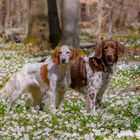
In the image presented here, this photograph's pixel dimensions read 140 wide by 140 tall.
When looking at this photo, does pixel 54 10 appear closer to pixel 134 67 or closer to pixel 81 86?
pixel 134 67

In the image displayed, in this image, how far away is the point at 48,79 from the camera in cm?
1084

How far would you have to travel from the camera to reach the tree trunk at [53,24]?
29.0 meters

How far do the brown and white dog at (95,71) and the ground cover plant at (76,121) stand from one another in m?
0.38

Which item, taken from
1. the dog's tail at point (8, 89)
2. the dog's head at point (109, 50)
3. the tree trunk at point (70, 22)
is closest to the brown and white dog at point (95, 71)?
the dog's head at point (109, 50)

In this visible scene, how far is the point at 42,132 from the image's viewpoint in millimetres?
8578

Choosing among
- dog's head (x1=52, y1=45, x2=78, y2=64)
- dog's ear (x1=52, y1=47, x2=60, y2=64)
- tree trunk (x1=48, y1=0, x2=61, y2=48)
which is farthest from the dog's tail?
tree trunk (x1=48, y1=0, x2=61, y2=48)

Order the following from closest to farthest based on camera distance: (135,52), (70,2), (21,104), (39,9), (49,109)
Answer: (49,109)
(21,104)
(70,2)
(135,52)
(39,9)

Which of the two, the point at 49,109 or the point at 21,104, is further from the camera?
the point at 21,104

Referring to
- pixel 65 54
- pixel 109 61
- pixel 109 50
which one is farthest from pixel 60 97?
pixel 109 50

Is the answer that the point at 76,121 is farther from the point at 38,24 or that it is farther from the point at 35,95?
the point at 38,24

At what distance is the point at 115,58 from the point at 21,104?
274cm

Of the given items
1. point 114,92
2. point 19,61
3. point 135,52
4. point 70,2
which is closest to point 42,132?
point 114,92

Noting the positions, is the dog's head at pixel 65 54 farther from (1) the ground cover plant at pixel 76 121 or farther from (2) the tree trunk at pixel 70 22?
(2) the tree trunk at pixel 70 22

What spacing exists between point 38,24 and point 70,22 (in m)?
5.26
